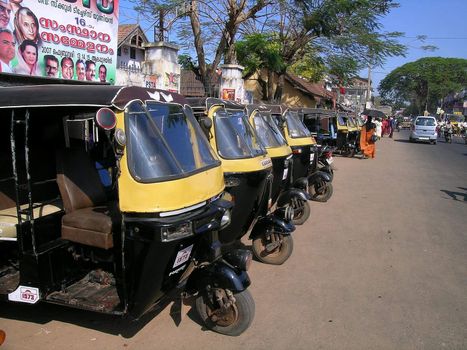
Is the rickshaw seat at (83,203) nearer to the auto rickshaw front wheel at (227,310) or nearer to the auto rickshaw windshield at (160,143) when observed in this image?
the auto rickshaw windshield at (160,143)

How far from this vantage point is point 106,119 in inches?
115

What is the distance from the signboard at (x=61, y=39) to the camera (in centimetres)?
621

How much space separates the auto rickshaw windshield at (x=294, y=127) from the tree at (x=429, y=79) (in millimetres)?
79356

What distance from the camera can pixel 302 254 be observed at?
18.9 feet

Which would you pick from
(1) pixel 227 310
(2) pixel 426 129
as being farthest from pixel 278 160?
(2) pixel 426 129

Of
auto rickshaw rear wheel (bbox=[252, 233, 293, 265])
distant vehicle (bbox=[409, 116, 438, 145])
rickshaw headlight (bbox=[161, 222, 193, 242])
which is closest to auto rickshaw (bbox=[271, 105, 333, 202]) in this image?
auto rickshaw rear wheel (bbox=[252, 233, 293, 265])

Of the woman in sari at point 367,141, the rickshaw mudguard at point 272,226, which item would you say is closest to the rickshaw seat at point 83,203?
the rickshaw mudguard at point 272,226

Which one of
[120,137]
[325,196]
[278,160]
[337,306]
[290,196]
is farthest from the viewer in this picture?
[325,196]

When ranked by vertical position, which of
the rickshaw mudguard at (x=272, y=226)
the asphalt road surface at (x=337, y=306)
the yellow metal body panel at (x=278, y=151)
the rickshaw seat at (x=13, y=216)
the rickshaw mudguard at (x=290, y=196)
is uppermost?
the yellow metal body panel at (x=278, y=151)

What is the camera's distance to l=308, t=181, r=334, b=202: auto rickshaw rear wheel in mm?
9148

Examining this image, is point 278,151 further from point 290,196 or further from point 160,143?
point 160,143

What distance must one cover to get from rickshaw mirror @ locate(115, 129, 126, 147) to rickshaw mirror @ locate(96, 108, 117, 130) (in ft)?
0.24

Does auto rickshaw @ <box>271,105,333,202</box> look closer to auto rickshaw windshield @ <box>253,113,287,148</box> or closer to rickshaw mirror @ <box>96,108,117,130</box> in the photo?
auto rickshaw windshield @ <box>253,113,287,148</box>

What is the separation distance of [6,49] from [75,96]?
3809mm
